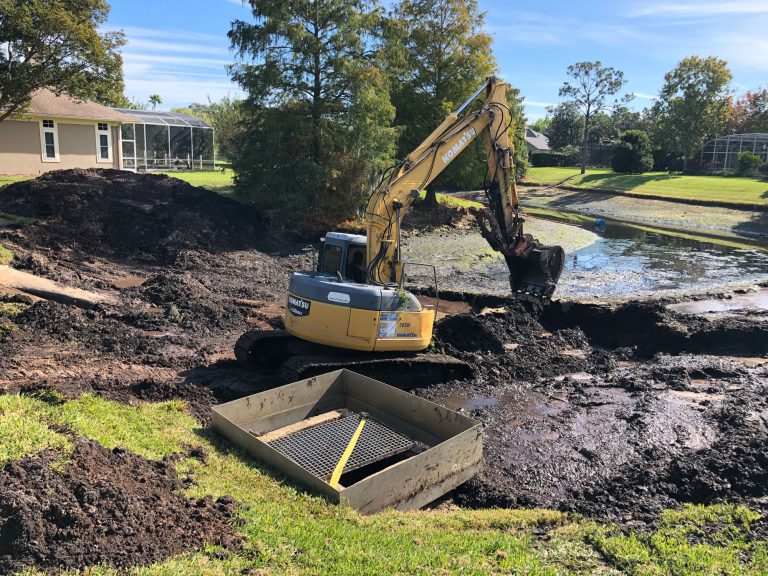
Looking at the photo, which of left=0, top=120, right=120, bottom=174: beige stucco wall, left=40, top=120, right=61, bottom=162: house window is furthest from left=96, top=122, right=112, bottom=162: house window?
left=40, top=120, right=61, bottom=162: house window

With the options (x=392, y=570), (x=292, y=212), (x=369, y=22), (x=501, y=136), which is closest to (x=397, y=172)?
(x=501, y=136)

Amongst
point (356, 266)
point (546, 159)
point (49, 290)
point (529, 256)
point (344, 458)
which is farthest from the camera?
point (546, 159)

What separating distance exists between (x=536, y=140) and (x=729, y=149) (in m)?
29.5

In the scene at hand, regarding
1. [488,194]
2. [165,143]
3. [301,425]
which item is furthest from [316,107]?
[165,143]

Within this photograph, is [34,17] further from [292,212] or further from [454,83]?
[454,83]

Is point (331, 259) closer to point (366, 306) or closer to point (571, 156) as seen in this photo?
point (366, 306)

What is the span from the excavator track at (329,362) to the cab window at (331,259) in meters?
1.25

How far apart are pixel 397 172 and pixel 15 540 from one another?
8124mm

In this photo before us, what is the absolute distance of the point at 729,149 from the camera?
53.2 meters

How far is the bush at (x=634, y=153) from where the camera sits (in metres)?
54.0

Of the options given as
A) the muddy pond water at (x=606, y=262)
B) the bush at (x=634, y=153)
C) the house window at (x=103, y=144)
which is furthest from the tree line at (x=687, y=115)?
the house window at (x=103, y=144)

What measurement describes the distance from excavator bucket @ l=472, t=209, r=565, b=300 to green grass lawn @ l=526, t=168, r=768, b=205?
2883cm

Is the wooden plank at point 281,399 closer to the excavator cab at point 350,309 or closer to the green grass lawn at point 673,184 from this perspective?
the excavator cab at point 350,309

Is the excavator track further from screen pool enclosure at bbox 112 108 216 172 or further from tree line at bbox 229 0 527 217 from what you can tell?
screen pool enclosure at bbox 112 108 216 172
